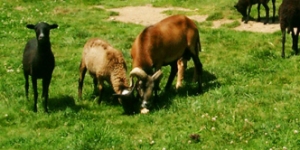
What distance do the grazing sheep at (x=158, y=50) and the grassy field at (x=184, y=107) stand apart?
0.55 m

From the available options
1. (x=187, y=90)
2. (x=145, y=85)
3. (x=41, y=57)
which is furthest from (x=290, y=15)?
(x=41, y=57)

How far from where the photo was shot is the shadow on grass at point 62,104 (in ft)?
34.5

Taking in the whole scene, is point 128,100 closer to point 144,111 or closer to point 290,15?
point 144,111

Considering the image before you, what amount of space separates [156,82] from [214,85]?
209 centimetres

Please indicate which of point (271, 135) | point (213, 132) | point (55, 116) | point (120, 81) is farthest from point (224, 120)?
point (55, 116)

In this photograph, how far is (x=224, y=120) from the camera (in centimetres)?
907

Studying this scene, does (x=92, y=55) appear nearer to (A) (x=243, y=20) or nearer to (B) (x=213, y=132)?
(B) (x=213, y=132)

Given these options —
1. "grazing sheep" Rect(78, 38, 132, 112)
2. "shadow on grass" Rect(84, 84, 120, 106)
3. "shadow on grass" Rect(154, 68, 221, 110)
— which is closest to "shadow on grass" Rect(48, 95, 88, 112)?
"grazing sheep" Rect(78, 38, 132, 112)

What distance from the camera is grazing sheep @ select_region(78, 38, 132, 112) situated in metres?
10.4

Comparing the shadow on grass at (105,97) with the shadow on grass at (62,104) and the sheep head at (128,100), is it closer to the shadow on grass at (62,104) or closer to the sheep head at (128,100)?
the shadow on grass at (62,104)

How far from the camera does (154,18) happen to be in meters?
20.9

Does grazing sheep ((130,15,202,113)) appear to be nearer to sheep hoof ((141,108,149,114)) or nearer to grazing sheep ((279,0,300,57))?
sheep hoof ((141,108,149,114))

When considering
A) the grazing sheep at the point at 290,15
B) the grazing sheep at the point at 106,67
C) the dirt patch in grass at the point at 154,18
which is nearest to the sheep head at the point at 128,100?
the grazing sheep at the point at 106,67

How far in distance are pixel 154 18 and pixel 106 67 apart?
10.5 m
